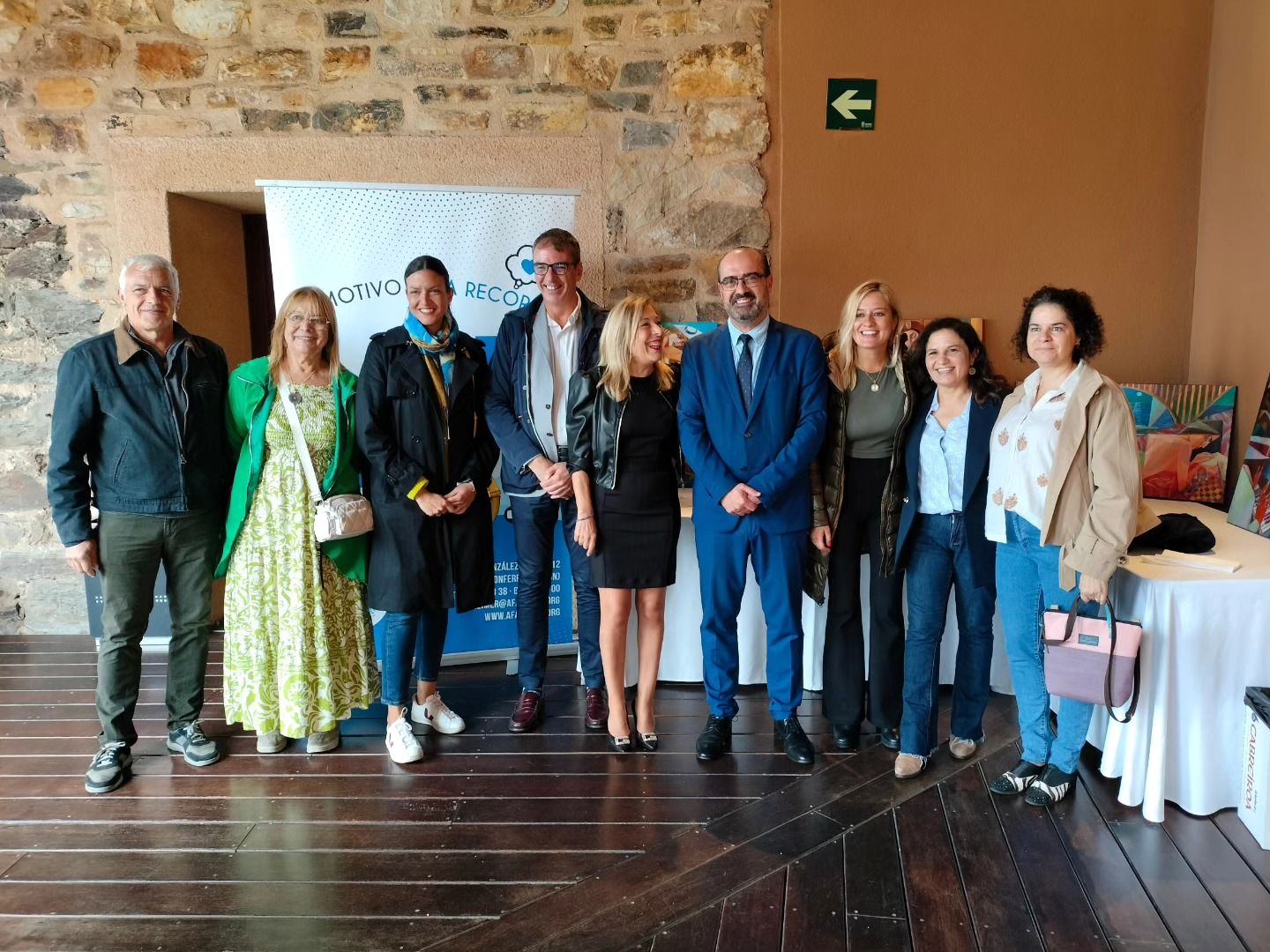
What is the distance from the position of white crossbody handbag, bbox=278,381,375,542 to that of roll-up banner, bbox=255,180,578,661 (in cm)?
69

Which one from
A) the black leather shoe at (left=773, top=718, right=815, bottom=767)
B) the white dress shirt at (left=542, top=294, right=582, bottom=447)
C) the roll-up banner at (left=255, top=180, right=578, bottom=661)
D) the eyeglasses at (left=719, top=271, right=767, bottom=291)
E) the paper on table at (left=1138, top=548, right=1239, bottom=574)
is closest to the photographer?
the paper on table at (left=1138, top=548, right=1239, bottom=574)

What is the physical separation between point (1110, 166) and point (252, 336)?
4417 mm

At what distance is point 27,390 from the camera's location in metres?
4.42

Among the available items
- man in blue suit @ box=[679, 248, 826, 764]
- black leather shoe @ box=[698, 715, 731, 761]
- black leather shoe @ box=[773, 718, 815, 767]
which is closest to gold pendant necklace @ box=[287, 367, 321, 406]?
man in blue suit @ box=[679, 248, 826, 764]

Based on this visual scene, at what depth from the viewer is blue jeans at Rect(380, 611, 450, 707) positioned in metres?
3.18

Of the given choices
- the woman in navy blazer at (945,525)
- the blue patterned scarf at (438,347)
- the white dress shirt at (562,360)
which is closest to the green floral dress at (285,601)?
the blue patterned scarf at (438,347)

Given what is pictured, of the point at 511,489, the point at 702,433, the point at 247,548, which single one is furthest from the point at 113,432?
the point at 702,433

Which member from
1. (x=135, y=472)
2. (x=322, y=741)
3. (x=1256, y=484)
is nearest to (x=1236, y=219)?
(x=1256, y=484)

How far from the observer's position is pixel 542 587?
134 inches

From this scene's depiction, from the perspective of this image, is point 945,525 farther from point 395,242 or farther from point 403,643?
point 395,242

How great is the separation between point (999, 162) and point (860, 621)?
231cm

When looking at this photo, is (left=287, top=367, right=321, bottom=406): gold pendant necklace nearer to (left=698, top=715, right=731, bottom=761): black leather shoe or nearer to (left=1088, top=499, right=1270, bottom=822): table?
(left=698, top=715, right=731, bottom=761): black leather shoe

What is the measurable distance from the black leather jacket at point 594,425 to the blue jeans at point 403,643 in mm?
788

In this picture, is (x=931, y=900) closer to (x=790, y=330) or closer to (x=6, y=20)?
(x=790, y=330)
